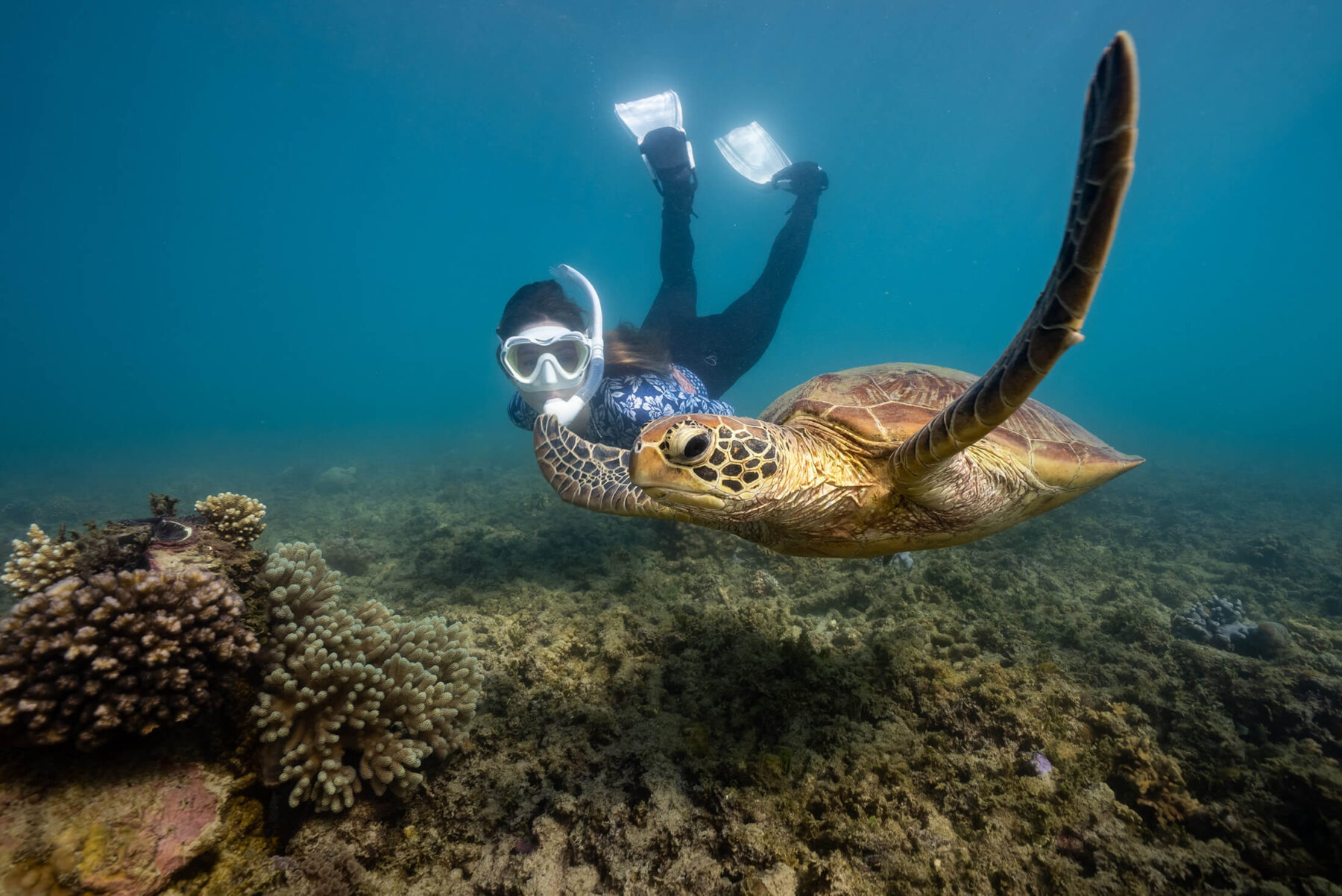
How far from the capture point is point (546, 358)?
13.9 feet

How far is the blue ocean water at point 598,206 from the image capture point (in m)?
31.1

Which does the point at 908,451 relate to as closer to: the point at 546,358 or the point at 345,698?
the point at 345,698

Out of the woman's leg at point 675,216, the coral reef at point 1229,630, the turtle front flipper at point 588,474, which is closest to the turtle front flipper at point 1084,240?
the turtle front flipper at point 588,474

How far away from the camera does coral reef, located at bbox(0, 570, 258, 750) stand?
50.1 inches

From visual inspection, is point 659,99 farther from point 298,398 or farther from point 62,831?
point 298,398

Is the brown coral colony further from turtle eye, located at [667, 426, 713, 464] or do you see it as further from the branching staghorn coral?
turtle eye, located at [667, 426, 713, 464]

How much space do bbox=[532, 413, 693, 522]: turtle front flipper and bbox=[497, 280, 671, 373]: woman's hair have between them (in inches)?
51.0

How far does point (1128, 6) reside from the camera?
3014cm

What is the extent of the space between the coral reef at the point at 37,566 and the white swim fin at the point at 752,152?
1217 cm

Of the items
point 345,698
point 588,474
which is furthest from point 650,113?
point 345,698

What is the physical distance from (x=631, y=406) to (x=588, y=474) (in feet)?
3.84

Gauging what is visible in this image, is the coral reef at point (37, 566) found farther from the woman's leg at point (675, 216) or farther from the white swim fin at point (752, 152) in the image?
the white swim fin at point (752, 152)

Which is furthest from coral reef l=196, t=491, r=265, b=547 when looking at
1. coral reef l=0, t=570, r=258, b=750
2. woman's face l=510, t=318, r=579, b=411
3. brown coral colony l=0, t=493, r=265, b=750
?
woman's face l=510, t=318, r=579, b=411

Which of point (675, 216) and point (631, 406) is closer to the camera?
point (631, 406)
